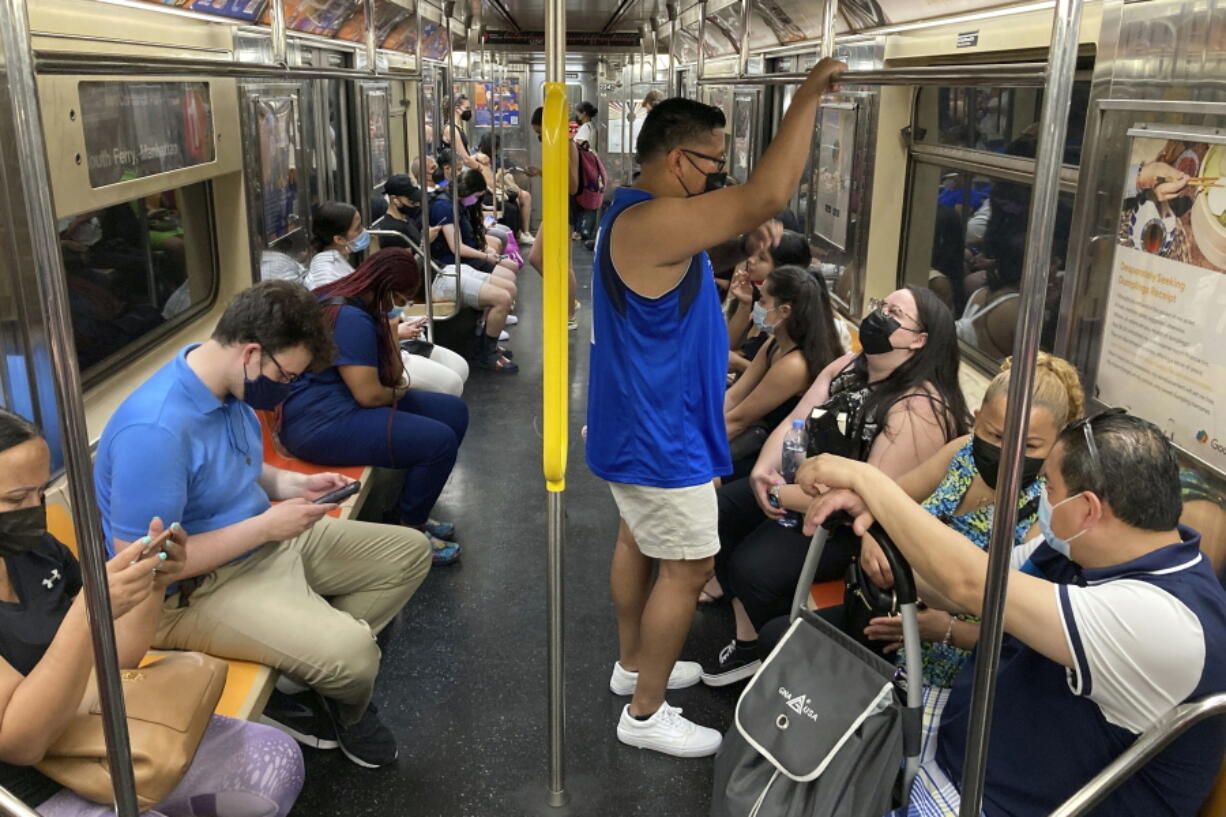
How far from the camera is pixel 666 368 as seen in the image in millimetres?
2564

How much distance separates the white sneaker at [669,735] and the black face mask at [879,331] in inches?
46.9

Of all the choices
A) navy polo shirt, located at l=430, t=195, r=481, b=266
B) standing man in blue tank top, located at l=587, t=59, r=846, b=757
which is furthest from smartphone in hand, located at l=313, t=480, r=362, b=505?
navy polo shirt, located at l=430, t=195, r=481, b=266

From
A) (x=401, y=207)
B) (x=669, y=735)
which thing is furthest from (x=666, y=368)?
(x=401, y=207)

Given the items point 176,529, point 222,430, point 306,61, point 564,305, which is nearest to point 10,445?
point 176,529

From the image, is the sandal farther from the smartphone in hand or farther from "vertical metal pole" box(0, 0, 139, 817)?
"vertical metal pole" box(0, 0, 139, 817)

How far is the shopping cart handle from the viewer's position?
5.68ft

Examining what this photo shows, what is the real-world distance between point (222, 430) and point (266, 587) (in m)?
0.42

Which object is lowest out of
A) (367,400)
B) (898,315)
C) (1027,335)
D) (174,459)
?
(367,400)

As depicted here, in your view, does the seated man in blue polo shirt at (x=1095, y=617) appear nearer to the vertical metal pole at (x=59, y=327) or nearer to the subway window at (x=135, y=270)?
the vertical metal pole at (x=59, y=327)

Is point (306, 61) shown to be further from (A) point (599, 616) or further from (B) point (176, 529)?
(B) point (176, 529)

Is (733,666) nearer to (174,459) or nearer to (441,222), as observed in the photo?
(174,459)

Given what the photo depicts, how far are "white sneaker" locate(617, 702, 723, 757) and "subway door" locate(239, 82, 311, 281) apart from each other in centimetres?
300

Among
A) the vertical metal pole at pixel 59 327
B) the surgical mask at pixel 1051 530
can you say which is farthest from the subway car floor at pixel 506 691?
the vertical metal pole at pixel 59 327

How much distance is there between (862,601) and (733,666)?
1063mm
